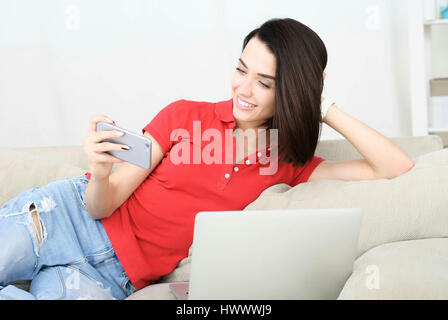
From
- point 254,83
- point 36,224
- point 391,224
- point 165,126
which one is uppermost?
point 254,83

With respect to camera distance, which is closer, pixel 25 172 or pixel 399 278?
pixel 399 278

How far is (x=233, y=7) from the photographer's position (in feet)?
9.89

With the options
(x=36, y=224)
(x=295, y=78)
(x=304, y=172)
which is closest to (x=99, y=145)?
(x=36, y=224)

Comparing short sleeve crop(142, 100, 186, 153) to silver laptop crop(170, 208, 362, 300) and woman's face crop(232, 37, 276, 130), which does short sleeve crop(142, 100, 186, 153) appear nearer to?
woman's face crop(232, 37, 276, 130)

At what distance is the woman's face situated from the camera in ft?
5.22

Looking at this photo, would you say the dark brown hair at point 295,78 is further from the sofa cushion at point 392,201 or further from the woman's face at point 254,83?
the sofa cushion at point 392,201

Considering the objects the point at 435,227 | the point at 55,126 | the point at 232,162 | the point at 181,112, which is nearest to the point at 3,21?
the point at 55,126

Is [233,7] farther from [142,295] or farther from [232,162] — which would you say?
[142,295]

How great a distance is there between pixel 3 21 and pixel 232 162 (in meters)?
2.06

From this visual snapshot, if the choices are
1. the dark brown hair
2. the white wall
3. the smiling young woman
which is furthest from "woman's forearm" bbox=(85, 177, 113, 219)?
the white wall

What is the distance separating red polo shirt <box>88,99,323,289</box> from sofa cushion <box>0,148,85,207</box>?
0.36 meters

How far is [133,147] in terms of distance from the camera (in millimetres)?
1299

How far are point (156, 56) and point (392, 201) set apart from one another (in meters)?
1.87

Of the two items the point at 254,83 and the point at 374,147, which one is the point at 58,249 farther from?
the point at 374,147
